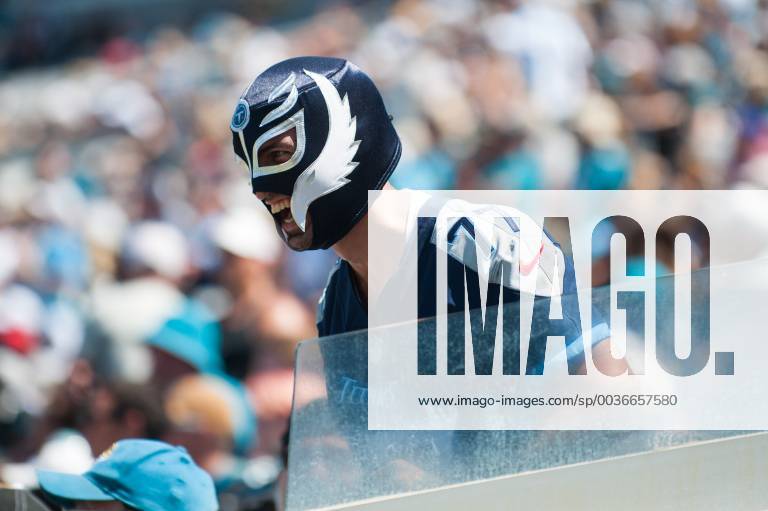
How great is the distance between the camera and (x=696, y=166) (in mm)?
6688

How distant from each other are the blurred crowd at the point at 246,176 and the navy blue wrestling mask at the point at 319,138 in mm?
1899

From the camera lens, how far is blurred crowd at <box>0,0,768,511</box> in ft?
17.9

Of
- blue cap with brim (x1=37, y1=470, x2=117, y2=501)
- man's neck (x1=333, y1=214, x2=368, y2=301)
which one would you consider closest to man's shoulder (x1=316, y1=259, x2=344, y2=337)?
man's neck (x1=333, y1=214, x2=368, y2=301)

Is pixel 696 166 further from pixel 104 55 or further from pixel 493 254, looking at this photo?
pixel 104 55

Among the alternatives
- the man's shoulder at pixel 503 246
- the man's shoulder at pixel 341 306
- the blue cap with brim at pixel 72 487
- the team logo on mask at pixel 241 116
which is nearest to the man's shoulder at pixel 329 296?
the man's shoulder at pixel 341 306

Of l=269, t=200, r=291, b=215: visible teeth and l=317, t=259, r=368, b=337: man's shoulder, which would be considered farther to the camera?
l=317, t=259, r=368, b=337: man's shoulder

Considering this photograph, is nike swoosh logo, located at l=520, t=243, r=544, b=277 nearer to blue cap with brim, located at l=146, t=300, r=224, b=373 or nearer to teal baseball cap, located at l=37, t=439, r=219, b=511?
Result: teal baseball cap, located at l=37, t=439, r=219, b=511

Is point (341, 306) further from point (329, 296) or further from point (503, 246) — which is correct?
point (503, 246)

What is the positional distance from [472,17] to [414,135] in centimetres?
186

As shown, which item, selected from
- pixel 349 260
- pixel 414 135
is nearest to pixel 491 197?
pixel 349 260

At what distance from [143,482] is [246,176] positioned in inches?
67.7

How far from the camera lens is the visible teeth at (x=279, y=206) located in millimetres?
2656

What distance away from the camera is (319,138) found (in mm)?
2598

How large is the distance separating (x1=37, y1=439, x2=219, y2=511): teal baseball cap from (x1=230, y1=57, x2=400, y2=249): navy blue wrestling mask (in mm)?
839
